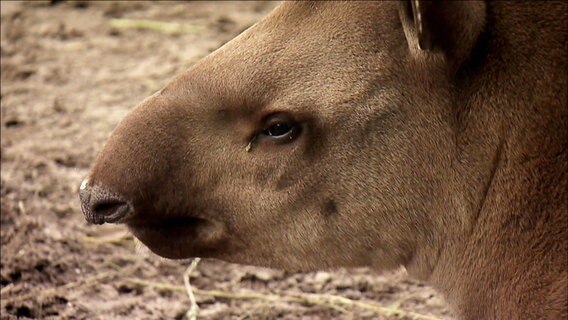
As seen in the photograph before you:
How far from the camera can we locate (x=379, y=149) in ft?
16.5

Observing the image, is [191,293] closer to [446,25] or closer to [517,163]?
[517,163]

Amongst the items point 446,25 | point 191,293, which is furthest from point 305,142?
point 191,293

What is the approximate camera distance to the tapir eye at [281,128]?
504 cm

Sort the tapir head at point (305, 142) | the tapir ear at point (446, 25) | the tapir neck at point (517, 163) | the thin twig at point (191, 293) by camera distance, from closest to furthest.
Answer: the tapir ear at point (446, 25) → the tapir neck at point (517, 163) → the tapir head at point (305, 142) → the thin twig at point (191, 293)

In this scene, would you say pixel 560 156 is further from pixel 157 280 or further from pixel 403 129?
pixel 157 280

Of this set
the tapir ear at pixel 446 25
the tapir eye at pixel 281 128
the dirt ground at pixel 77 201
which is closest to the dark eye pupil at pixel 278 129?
the tapir eye at pixel 281 128

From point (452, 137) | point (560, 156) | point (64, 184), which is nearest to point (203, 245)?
point (452, 137)

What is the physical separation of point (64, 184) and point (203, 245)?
2.85 meters

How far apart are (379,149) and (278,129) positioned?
424 millimetres

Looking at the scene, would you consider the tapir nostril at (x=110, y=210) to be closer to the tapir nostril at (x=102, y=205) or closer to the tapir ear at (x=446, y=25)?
the tapir nostril at (x=102, y=205)

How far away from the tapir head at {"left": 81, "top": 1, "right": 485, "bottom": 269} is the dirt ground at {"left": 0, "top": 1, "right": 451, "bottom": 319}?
36.6 inches

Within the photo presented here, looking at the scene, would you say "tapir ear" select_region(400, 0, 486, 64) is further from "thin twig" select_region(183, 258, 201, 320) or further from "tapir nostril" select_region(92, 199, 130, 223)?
"thin twig" select_region(183, 258, 201, 320)

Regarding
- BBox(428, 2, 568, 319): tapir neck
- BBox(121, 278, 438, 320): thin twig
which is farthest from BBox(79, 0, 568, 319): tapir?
BBox(121, 278, 438, 320): thin twig

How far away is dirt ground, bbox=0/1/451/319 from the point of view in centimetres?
676
